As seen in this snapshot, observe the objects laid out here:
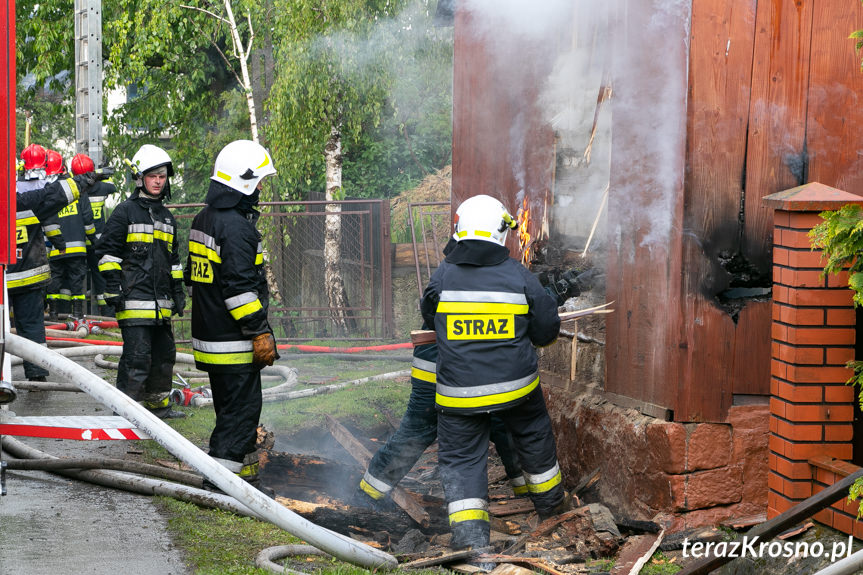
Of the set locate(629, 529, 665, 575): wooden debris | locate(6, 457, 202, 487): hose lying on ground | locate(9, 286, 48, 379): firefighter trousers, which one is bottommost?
locate(629, 529, 665, 575): wooden debris

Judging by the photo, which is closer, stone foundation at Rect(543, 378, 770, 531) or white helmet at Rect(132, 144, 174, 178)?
stone foundation at Rect(543, 378, 770, 531)

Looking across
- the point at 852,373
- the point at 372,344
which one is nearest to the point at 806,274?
the point at 852,373

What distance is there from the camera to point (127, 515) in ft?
15.9

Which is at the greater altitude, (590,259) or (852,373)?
(590,259)

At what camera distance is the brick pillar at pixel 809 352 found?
13.9 ft

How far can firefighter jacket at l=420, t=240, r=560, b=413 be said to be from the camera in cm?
502

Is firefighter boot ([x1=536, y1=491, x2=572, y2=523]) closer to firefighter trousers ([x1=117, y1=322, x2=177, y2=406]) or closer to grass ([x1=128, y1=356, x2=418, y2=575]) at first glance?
grass ([x1=128, y1=356, x2=418, y2=575])

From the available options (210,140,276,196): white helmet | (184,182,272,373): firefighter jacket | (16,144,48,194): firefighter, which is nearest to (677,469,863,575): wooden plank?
(184,182,272,373): firefighter jacket

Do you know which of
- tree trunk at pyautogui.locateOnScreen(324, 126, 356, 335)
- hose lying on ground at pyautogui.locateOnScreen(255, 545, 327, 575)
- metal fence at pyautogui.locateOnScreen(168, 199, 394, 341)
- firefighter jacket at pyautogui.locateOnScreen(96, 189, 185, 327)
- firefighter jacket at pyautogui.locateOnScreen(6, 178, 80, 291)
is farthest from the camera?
tree trunk at pyautogui.locateOnScreen(324, 126, 356, 335)

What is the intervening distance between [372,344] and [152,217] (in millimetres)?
5945

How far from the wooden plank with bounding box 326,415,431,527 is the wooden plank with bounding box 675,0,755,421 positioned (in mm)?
1765

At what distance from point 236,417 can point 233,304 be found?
2.26 ft

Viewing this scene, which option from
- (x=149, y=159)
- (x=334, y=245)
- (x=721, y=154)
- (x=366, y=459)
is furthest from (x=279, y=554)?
(x=334, y=245)

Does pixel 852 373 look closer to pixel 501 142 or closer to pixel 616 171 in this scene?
pixel 616 171
